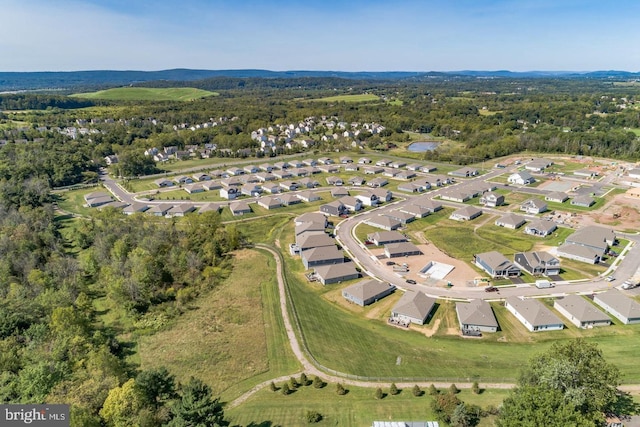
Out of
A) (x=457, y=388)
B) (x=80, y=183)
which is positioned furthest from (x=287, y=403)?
(x=80, y=183)

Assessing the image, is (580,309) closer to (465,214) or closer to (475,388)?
(475,388)

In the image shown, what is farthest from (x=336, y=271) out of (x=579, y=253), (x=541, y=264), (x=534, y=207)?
(x=534, y=207)

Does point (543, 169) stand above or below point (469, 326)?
above

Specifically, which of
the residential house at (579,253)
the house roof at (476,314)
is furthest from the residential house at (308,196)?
the residential house at (579,253)

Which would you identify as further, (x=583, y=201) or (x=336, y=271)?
(x=583, y=201)

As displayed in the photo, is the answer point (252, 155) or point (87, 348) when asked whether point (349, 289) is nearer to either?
point (87, 348)

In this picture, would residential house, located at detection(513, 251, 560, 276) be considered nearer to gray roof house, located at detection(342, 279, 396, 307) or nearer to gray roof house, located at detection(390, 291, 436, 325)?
gray roof house, located at detection(390, 291, 436, 325)
